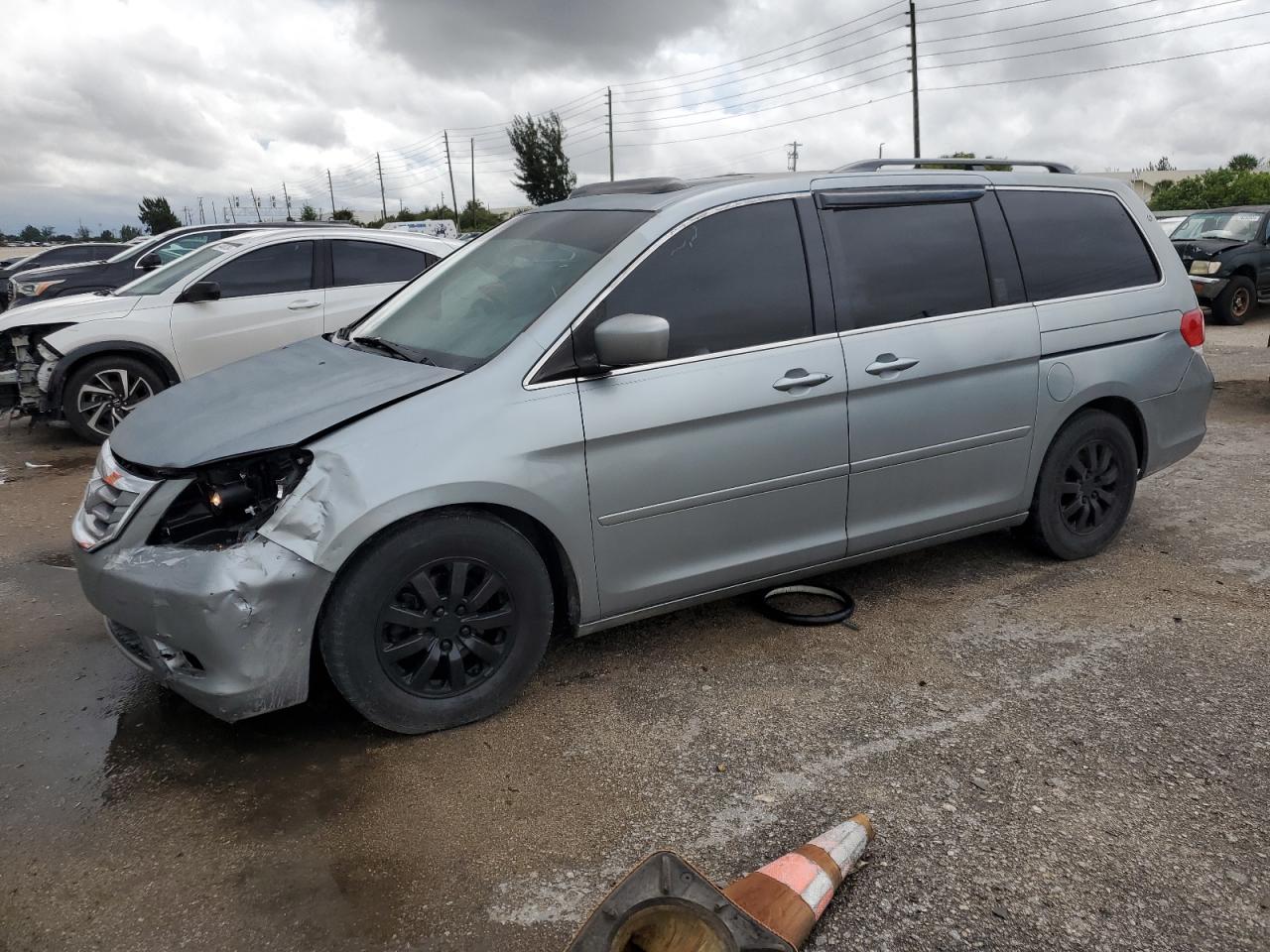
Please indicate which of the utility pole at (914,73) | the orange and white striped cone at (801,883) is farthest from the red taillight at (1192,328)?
the utility pole at (914,73)

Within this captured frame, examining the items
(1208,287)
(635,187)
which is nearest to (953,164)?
(635,187)

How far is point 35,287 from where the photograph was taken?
10.8 m

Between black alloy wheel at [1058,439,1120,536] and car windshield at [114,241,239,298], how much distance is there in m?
6.62

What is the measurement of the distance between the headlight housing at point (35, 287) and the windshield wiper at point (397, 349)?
8551 mm

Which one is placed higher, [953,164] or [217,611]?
[953,164]

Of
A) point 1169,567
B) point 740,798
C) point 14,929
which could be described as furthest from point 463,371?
point 1169,567

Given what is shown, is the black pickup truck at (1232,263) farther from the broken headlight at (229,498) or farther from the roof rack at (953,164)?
the broken headlight at (229,498)

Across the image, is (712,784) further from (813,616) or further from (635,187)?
(635,187)

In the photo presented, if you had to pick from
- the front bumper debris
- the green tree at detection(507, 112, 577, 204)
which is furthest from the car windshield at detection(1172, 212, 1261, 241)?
the green tree at detection(507, 112, 577, 204)

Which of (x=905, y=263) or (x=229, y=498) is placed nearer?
(x=229, y=498)

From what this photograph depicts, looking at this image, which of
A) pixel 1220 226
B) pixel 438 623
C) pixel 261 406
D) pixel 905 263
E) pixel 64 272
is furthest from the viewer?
pixel 1220 226

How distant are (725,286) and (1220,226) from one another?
14.2 meters

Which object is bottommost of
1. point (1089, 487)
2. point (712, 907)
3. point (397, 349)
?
point (712, 907)

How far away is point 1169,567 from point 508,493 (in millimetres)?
3365
